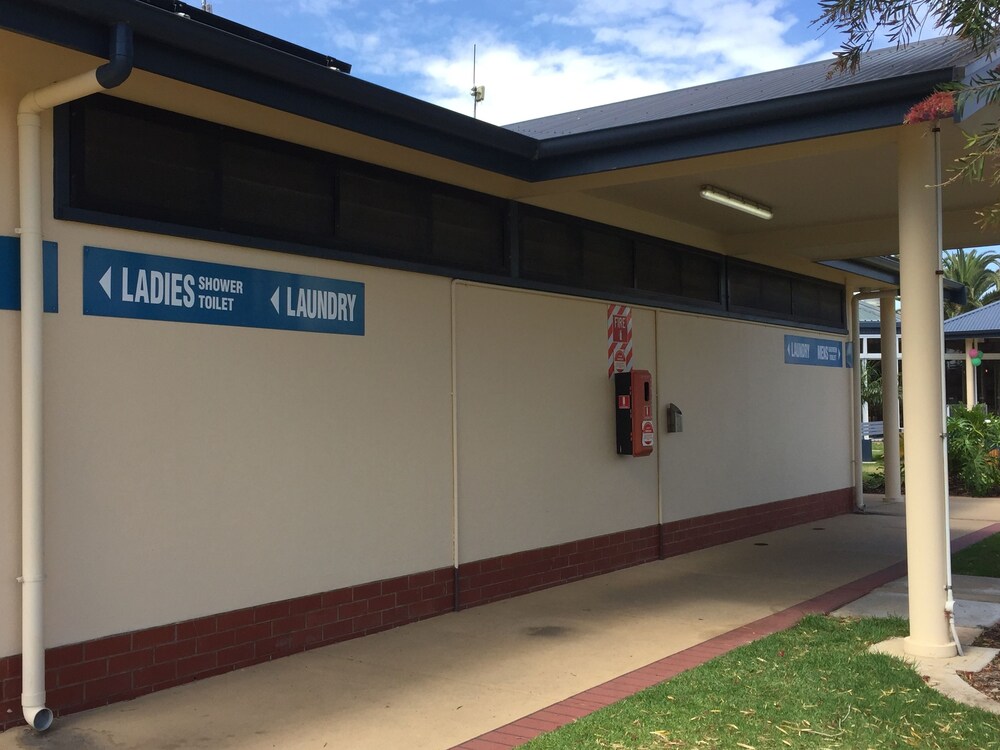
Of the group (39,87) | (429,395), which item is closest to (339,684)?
(429,395)

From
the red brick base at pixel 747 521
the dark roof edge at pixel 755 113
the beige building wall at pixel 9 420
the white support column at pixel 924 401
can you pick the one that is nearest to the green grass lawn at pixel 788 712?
the white support column at pixel 924 401

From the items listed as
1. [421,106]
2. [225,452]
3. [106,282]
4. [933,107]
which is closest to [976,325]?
[933,107]

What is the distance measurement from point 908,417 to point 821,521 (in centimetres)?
763

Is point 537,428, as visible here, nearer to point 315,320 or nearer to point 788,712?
point 315,320

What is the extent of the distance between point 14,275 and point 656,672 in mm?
4291

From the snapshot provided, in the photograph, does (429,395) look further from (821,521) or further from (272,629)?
(821,521)

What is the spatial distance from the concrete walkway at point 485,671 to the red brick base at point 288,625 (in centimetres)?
10

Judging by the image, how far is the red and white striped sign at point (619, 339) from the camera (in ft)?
31.4

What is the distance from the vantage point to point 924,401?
20.7ft

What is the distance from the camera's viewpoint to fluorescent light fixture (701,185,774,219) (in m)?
8.91

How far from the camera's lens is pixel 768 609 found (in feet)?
25.6

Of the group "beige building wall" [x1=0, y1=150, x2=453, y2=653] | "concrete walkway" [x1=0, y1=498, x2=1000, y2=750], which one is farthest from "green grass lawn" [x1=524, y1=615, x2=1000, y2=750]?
"beige building wall" [x1=0, y1=150, x2=453, y2=653]

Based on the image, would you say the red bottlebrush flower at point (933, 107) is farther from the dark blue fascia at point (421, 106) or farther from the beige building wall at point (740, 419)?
the beige building wall at point (740, 419)

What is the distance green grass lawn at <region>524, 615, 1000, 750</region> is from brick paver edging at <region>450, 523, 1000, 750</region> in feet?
0.45
